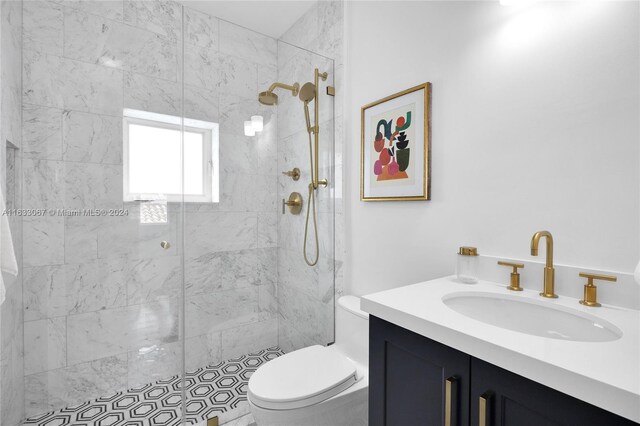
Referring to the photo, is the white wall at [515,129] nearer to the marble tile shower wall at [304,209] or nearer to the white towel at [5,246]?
the marble tile shower wall at [304,209]

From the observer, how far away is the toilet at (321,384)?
48.8 inches

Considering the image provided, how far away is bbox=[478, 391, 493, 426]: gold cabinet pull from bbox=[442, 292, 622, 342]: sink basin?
37cm

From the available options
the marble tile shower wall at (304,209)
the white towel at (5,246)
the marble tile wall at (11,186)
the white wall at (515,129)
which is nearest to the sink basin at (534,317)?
the white wall at (515,129)

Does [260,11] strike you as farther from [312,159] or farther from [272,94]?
[312,159]

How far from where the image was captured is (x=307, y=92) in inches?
75.0

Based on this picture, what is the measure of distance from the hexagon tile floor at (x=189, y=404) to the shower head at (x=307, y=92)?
149cm

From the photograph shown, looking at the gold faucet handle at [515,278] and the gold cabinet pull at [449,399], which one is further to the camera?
the gold faucet handle at [515,278]

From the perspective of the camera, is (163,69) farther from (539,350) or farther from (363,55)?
(539,350)

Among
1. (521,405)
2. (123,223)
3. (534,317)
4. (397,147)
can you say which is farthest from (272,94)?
(521,405)

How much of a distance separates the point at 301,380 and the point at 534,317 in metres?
0.92

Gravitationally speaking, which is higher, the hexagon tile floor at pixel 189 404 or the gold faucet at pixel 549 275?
the gold faucet at pixel 549 275

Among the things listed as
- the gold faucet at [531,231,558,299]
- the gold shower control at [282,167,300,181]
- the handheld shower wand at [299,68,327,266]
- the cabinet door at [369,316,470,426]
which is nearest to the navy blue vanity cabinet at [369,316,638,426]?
the cabinet door at [369,316,470,426]

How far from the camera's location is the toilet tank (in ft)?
4.93

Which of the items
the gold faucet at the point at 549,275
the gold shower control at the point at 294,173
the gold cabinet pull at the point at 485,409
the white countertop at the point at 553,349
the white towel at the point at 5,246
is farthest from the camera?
the gold shower control at the point at 294,173
